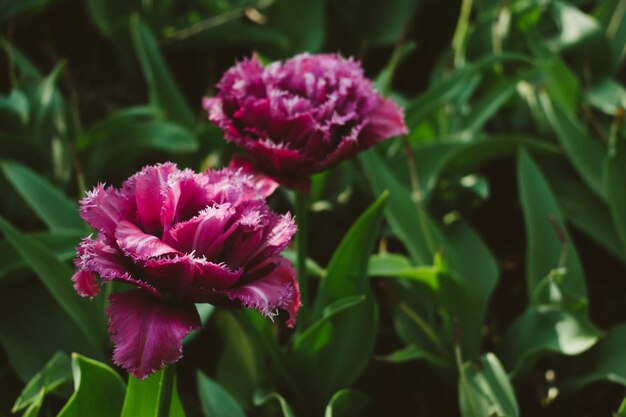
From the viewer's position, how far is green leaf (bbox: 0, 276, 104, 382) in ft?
3.95

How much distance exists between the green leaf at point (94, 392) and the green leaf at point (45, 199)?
439 mm

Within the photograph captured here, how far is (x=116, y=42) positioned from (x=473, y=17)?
3.08ft

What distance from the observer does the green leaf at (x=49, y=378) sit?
3.35ft

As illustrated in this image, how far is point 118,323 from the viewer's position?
0.65 metres

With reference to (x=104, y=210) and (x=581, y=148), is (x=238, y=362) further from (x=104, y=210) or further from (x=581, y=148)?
(x=581, y=148)

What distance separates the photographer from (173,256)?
2.15 feet

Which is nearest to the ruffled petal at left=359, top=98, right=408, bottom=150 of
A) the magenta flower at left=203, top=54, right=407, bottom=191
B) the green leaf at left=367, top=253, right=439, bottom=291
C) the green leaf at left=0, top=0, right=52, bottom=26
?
the magenta flower at left=203, top=54, right=407, bottom=191

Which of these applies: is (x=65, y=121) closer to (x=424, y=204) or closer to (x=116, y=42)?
(x=116, y=42)

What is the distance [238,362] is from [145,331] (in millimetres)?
601

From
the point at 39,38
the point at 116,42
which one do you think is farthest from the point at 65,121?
the point at 39,38

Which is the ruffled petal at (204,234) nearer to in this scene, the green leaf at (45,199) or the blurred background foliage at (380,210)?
the blurred background foliage at (380,210)

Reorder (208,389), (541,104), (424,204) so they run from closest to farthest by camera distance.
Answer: (208,389) → (424,204) → (541,104)

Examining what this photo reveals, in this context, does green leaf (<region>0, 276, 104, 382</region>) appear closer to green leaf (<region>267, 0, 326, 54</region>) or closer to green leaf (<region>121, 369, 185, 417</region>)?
green leaf (<region>121, 369, 185, 417</region>)

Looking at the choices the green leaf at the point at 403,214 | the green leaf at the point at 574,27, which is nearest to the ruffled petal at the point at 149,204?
the green leaf at the point at 403,214
